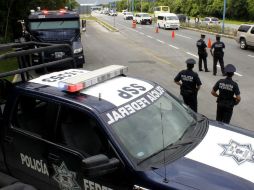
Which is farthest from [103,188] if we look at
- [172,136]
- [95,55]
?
[95,55]

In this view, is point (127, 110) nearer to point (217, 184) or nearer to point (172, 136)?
point (172, 136)

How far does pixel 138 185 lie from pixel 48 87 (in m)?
1.76

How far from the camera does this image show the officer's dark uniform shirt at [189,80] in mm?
8453

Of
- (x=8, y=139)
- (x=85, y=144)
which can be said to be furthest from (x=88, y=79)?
(x=8, y=139)

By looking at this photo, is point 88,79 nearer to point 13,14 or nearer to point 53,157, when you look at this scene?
point 53,157

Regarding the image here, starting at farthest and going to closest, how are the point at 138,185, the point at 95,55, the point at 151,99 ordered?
1. the point at 95,55
2. the point at 151,99
3. the point at 138,185

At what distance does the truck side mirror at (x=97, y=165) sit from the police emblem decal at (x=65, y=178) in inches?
26.4

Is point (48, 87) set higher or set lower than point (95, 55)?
higher

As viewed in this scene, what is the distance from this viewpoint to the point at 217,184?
11.4ft

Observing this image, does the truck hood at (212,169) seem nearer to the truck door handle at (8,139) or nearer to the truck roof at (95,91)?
the truck roof at (95,91)

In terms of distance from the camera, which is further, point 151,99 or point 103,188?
point 151,99

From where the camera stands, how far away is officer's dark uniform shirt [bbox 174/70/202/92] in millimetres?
8453

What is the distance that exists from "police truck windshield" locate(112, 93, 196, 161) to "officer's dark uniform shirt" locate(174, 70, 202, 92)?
12.2 feet

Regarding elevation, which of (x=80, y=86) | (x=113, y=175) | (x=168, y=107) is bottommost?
(x=113, y=175)
